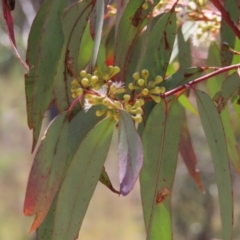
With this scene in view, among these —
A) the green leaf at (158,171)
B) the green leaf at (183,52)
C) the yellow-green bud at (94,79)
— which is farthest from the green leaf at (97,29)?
the green leaf at (183,52)

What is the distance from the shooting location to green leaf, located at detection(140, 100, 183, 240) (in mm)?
803

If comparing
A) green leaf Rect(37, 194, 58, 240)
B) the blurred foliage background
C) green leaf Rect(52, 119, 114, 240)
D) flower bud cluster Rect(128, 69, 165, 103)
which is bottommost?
the blurred foliage background

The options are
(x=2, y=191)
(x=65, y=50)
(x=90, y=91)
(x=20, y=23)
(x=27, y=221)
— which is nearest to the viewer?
(x=90, y=91)

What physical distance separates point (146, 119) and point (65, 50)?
16cm

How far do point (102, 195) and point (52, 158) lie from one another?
4924 millimetres

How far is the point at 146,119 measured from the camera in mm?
893

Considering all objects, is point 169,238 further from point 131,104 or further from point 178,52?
point 178,52

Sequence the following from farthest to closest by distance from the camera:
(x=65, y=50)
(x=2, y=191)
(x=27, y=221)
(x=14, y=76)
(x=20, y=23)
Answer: (x=14, y=76), (x=2, y=191), (x=27, y=221), (x=20, y=23), (x=65, y=50)

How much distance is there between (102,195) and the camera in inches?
221

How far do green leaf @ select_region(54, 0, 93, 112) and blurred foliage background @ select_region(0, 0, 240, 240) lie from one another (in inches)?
88.2

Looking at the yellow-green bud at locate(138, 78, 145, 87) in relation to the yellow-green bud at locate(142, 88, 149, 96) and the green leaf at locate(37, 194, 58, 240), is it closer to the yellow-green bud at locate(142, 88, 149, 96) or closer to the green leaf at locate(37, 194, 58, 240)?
the yellow-green bud at locate(142, 88, 149, 96)

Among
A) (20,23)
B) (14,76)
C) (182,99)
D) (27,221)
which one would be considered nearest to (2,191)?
(27,221)

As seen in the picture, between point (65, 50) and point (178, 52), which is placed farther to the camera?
point (178, 52)

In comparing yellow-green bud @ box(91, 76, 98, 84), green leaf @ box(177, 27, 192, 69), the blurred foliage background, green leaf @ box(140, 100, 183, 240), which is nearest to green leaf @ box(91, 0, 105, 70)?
yellow-green bud @ box(91, 76, 98, 84)
